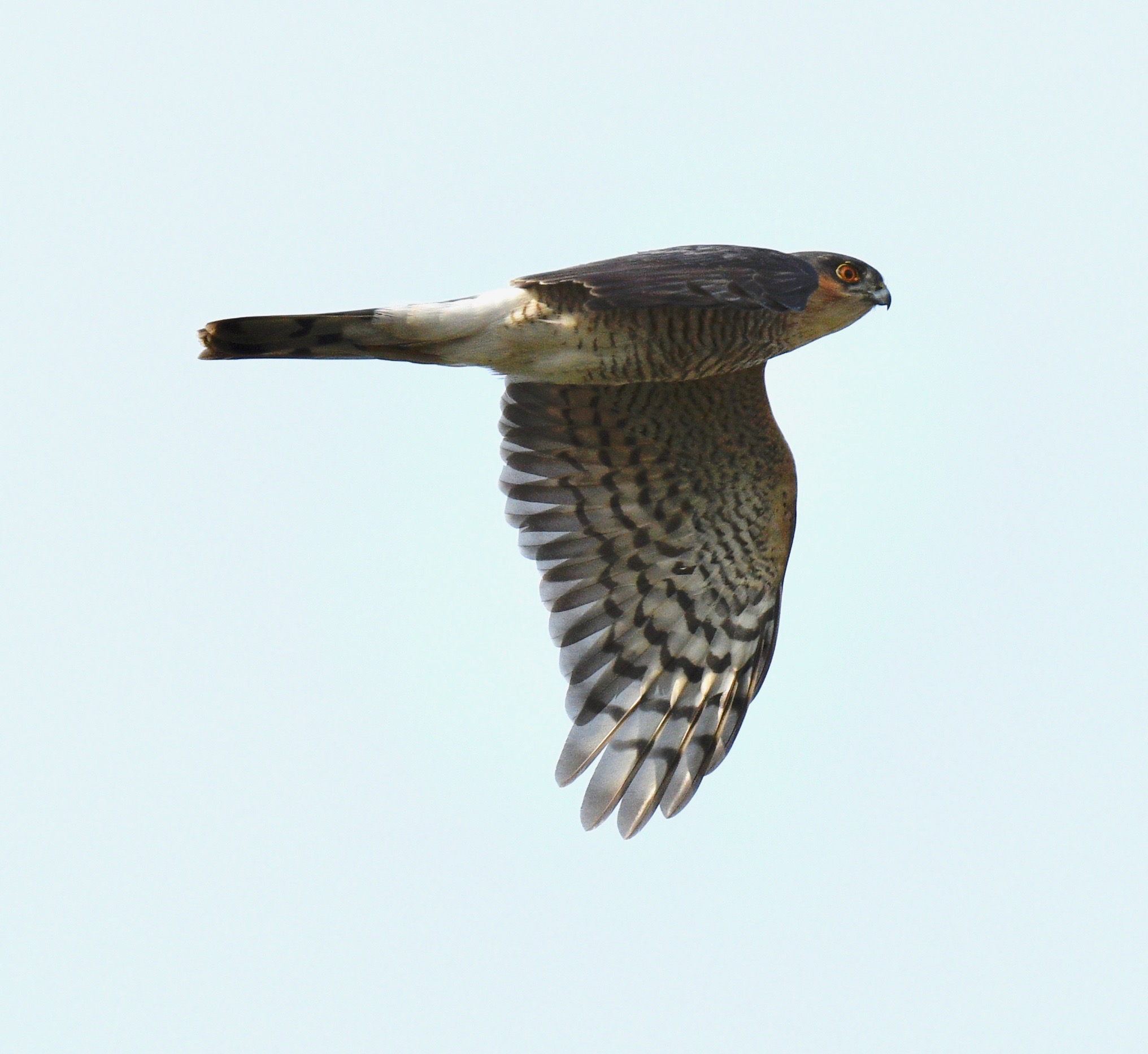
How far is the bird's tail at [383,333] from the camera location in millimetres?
6449

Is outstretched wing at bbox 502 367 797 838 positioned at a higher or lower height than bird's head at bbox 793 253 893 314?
lower

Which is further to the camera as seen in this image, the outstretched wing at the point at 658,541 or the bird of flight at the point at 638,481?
the outstretched wing at the point at 658,541

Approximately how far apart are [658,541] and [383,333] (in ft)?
6.14

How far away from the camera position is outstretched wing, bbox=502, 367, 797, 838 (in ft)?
24.2

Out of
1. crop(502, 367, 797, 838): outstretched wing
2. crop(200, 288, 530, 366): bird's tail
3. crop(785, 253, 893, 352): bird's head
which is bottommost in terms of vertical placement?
crop(502, 367, 797, 838): outstretched wing

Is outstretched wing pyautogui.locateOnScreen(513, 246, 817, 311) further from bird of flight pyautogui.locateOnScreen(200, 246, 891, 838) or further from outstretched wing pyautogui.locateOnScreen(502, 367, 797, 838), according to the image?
outstretched wing pyautogui.locateOnScreen(502, 367, 797, 838)

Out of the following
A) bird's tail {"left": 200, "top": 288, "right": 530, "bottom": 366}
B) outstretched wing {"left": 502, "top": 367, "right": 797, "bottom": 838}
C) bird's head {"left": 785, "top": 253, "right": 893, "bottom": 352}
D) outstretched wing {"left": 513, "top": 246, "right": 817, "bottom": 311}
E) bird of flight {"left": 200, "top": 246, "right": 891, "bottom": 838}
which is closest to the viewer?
outstretched wing {"left": 513, "top": 246, "right": 817, "bottom": 311}

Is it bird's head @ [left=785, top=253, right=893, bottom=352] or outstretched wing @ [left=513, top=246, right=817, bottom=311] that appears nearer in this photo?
outstretched wing @ [left=513, top=246, right=817, bottom=311]

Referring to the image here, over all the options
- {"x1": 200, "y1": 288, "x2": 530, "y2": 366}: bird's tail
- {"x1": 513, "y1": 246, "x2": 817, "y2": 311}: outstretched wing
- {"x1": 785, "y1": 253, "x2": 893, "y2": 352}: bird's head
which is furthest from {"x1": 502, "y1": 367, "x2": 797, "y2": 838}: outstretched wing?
{"x1": 513, "y1": 246, "x2": 817, "y2": 311}: outstretched wing

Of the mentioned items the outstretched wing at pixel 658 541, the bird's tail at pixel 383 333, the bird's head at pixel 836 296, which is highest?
the bird's head at pixel 836 296

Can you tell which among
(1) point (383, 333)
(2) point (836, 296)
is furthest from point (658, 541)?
(1) point (383, 333)

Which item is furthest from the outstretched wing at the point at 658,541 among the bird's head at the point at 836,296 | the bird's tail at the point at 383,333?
the bird's tail at the point at 383,333

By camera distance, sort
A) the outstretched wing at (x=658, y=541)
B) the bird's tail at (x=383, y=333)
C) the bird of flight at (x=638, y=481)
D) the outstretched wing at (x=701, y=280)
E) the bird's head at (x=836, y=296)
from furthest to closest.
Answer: the outstretched wing at (x=658, y=541) → the bird's head at (x=836, y=296) → the bird of flight at (x=638, y=481) → the bird's tail at (x=383, y=333) → the outstretched wing at (x=701, y=280)

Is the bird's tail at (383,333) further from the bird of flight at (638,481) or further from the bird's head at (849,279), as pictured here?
the bird's head at (849,279)
